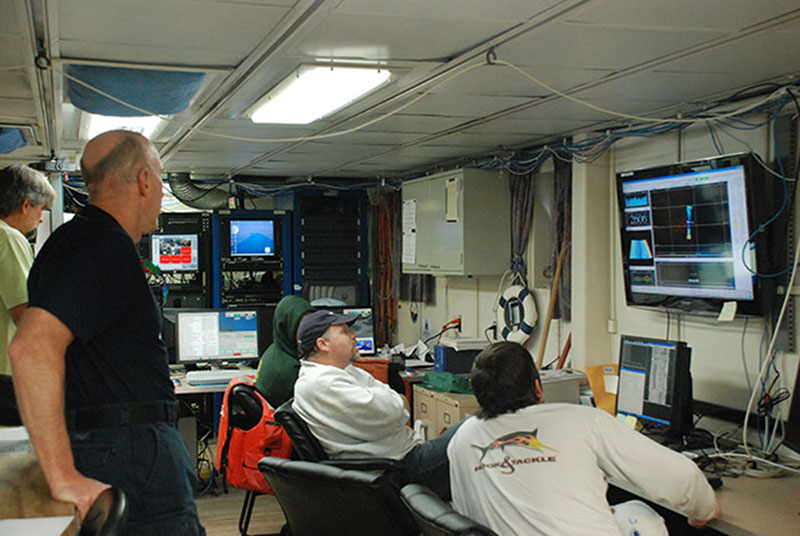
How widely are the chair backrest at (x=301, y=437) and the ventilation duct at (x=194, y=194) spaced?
4.04 metres

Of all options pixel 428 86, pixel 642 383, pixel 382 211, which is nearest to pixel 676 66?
pixel 428 86

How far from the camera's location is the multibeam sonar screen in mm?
3246

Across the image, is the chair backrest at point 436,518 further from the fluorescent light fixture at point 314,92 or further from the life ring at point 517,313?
the life ring at point 517,313

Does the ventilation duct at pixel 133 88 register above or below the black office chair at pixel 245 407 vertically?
above

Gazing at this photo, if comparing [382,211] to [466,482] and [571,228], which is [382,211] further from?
[466,482]

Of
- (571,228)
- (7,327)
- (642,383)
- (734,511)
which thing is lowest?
(734,511)

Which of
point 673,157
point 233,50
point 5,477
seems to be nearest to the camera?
point 5,477

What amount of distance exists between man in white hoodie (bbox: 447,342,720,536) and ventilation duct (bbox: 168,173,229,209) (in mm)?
5051

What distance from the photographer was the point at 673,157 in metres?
3.84

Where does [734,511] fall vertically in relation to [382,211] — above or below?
below

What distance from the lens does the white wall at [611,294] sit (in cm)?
346

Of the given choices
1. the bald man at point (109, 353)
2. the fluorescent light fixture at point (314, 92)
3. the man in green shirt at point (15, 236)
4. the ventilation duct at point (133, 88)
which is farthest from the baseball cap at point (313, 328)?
the bald man at point (109, 353)

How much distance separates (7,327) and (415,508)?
1626 mm

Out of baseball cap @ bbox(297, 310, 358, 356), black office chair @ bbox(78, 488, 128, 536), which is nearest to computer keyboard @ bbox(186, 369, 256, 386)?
baseball cap @ bbox(297, 310, 358, 356)
